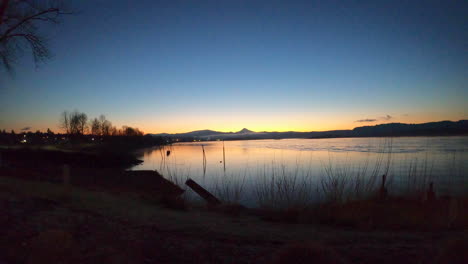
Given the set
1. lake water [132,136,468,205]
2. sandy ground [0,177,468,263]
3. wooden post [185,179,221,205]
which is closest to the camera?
sandy ground [0,177,468,263]

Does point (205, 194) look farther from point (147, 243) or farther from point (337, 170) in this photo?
point (337, 170)

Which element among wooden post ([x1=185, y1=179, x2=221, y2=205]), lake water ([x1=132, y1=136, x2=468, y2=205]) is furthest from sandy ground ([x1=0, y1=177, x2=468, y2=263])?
wooden post ([x1=185, y1=179, x2=221, y2=205])

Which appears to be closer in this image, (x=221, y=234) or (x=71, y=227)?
(x=71, y=227)

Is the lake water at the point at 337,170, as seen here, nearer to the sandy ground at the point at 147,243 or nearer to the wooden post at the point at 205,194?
the wooden post at the point at 205,194

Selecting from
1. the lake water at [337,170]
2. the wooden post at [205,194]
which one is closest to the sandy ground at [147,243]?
the lake water at [337,170]

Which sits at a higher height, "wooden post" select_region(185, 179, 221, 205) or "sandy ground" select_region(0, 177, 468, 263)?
"sandy ground" select_region(0, 177, 468, 263)

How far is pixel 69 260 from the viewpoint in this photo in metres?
2.49

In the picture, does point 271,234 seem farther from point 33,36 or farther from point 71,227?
point 33,36

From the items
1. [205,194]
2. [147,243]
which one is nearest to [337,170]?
[205,194]

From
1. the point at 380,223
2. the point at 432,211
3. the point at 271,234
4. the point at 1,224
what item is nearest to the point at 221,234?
the point at 271,234

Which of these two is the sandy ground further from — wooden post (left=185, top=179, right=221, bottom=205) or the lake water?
wooden post (left=185, top=179, right=221, bottom=205)

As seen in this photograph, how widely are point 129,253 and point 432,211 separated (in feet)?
26.4

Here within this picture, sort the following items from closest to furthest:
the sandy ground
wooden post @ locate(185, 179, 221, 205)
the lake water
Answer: the sandy ground, wooden post @ locate(185, 179, 221, 205), the lake water

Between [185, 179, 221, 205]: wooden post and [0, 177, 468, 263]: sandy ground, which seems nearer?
[0, 177, 468, 263]: sandy ground
